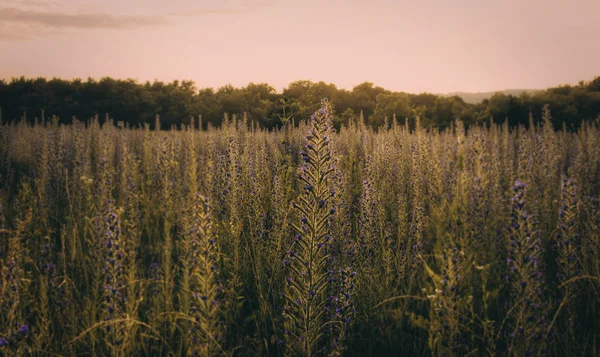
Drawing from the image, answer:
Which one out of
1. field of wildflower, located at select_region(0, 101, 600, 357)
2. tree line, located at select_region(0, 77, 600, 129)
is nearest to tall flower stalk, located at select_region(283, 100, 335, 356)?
field of wildflower, located at select_region(0, 101, 600, 357)

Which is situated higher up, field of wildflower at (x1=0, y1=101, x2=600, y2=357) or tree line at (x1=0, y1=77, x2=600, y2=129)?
tree line at (x1=0, y1=77, x2=600, y2=129)

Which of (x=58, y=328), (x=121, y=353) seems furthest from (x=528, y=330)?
(x=58, y=328)

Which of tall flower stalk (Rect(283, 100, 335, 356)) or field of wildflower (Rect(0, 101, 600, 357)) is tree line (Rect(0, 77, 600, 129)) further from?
tall flower stalk (Rect(283, 100, 335, 356))

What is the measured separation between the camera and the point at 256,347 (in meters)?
3.06

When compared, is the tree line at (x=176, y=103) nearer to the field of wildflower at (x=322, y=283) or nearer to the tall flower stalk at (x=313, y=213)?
the field of wildflower at (x=322, y=283)

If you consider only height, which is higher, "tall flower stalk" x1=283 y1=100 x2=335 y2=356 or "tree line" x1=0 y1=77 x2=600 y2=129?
"tree line" x1=0 y1=77 x2=600 y2=129

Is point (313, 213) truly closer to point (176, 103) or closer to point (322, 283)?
point (322, 283)

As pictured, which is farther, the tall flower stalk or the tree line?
the tree line

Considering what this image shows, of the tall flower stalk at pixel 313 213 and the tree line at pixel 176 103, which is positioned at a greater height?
the tree line at pixel 176 103

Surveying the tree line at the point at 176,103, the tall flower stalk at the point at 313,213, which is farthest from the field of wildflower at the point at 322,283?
the tree line at the point at 176,103

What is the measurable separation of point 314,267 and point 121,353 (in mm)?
1515

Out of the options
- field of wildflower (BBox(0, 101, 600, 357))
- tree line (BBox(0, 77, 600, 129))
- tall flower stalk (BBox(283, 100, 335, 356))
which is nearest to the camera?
tall flower stalk (BBox(283, 100, 335, 356))

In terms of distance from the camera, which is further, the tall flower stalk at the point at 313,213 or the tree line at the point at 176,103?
the tree line at the point at 176,103

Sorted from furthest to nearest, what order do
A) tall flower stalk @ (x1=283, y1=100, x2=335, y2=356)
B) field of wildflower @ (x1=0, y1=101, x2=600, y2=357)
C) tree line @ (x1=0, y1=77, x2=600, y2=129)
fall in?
tree line @ (x1=0, y1=77, x2=600, y2=129)
field of wildflower @ (x1=0, y1=101, x2=600, y2=357)
tall flower stalk @ (x1=283, y1=100, x2=335, y2=356)
